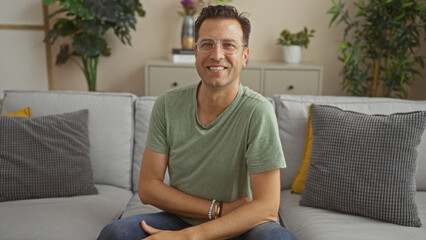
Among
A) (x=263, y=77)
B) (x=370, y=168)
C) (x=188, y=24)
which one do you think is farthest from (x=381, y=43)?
(x=370, y=168)

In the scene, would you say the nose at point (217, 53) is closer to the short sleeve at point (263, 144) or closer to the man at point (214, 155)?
the man at point (214, 155)

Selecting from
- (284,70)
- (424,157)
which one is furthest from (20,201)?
(284,70)

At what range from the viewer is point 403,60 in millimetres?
3029

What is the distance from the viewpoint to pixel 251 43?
11.5ft

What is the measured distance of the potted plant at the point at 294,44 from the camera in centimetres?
325

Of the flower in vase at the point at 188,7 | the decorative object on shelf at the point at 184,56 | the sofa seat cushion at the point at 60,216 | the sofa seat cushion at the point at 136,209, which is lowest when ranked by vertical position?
the sofa seat cushion at the point at 136,209

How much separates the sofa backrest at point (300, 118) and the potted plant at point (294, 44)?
1.32 metres

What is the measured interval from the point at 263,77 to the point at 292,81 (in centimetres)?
22

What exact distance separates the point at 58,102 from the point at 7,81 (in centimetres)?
188

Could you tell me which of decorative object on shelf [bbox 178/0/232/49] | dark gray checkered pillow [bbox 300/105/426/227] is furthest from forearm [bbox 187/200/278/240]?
decorative object on shelf [bbox 178/0/232/49]

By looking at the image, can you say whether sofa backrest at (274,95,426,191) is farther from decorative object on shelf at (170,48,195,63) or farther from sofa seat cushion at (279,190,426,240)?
decorative object on shelf at (170,48,195,63)

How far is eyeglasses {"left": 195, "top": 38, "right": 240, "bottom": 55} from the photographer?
1359 mm

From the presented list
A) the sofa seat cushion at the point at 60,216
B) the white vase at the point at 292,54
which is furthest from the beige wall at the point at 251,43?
the sofa seat cushion at the point at 60,216

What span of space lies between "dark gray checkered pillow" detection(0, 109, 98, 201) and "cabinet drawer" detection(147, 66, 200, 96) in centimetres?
136
